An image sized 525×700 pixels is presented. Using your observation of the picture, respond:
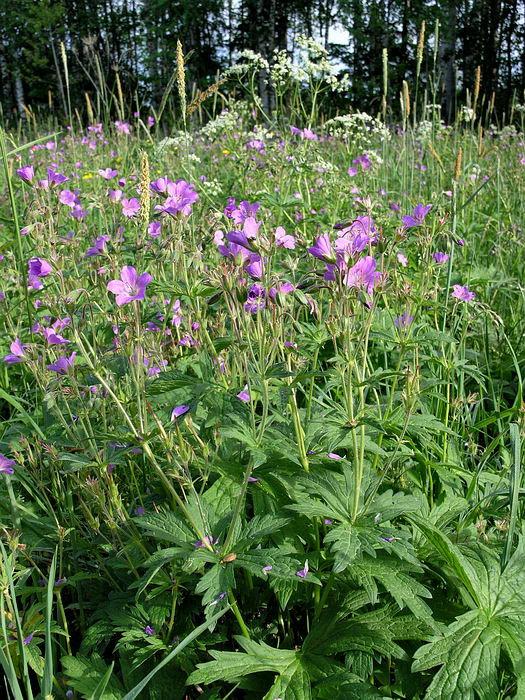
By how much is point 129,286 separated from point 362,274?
0.62 meters

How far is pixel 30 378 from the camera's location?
282 centimetres

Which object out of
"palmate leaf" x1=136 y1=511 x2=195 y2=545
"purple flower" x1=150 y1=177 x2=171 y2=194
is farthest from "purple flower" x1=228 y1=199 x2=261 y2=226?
"palmate leaf" x1=136 y1=511 x2=195 y2=545

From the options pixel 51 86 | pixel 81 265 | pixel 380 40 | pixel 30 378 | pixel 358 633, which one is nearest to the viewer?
pixel 358 633

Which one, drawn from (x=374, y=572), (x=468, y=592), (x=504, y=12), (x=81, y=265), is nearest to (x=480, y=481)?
(x=468, y=592)

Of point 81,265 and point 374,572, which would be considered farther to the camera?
point 81,265

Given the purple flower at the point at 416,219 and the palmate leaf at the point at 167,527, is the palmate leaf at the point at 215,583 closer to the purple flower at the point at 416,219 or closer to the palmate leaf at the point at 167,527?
the palmate leaf at the point at 167,527

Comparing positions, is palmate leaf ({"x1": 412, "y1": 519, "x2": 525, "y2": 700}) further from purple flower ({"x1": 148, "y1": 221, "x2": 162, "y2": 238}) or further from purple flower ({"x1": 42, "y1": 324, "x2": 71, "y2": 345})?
purple flower ({"x1": 148, "y1": 221, "x2": 162, "y2": 238})

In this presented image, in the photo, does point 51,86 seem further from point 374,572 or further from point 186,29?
point 374,572

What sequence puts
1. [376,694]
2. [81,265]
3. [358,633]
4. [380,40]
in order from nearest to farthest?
[376,694], [358,633], [81,265], [380,40]

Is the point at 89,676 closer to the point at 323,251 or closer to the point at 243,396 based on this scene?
the point at 243,396

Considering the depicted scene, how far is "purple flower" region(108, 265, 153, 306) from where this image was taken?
1473 mm

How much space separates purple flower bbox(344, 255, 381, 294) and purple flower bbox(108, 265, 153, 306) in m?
0.51

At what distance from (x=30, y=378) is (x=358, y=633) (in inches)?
79.3

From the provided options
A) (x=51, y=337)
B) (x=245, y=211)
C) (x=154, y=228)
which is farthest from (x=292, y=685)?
(x=154, y=228)
